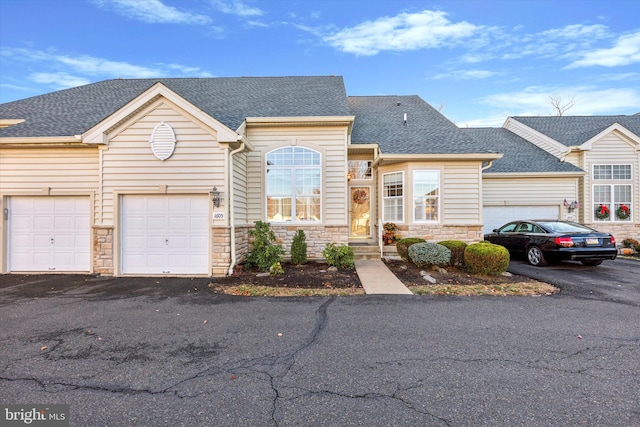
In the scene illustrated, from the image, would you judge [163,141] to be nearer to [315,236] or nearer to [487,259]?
[315,236]

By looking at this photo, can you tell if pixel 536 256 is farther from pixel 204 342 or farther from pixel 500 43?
pixel 500 43

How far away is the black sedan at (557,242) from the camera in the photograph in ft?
26.0

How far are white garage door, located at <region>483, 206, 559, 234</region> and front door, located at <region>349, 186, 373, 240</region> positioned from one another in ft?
17.9

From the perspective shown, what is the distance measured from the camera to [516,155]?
44.3ft

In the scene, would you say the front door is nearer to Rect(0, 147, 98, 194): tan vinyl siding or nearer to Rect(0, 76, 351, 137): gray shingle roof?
Rect(0, 76, 351, 137): gray shingle roof

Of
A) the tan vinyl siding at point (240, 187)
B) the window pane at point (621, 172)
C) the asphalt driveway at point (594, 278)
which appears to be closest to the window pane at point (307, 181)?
the tan vinyl siding at point (240, 187)

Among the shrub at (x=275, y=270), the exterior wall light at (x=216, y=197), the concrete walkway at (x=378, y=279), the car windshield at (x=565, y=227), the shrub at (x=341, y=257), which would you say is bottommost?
the concrete walkway at (x=378, y=279)

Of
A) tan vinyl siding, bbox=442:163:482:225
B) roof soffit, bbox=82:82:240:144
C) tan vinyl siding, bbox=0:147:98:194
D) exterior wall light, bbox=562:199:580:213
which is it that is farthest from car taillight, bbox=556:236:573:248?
tan vinyl siding, bbox=0:147:98:194

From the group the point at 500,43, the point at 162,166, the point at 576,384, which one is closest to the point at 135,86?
the point at 162,166

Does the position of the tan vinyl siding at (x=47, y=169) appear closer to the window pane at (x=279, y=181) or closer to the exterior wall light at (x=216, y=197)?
the exterior wall light at (x=216, y=197)

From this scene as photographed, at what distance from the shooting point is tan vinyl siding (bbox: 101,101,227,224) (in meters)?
7.55

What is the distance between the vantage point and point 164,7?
11922 millimetres

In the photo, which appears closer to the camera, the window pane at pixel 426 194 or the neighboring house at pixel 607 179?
the window pane at pixel 426 194

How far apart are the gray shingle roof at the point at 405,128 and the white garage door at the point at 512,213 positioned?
3.02 metres
